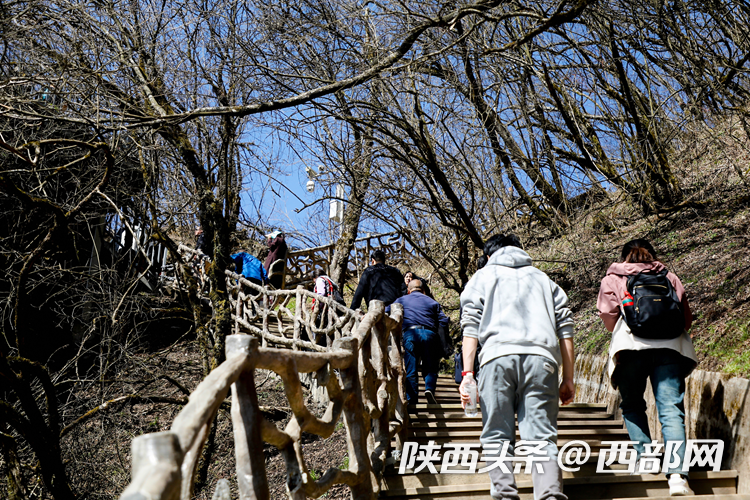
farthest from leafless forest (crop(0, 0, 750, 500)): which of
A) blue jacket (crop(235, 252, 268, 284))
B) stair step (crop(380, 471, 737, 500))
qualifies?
stair step (crop(380, 471, 737, 500))

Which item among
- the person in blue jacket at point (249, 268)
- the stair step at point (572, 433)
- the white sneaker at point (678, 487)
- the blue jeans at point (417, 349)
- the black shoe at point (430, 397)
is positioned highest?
the person in blue jacket at point (249, 268)

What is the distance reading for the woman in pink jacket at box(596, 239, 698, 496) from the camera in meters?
3.88

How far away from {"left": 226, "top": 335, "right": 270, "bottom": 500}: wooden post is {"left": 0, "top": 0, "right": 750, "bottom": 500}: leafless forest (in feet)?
13.0

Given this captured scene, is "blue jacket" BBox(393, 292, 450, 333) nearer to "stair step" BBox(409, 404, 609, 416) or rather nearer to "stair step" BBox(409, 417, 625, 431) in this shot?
"stair step" BBox(409, 404, 609, 416)

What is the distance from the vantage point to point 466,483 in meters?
3.87

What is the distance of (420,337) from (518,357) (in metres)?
2.72

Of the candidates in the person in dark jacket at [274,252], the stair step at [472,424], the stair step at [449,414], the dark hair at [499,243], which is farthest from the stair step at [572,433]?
the person in dark jacket at [274,252]

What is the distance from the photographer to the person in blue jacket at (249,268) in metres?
11.3

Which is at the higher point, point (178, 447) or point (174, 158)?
point (174, 158)

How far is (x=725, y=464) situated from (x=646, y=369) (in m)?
0.87

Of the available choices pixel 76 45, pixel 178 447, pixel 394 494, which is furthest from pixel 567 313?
pixel 76 45

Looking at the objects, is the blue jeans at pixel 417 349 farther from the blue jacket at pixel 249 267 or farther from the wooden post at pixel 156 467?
the blue jacket at pixel 249 267

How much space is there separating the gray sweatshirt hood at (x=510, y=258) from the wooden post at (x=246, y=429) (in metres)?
1.89

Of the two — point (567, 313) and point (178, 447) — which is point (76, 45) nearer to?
point (567, 313)
